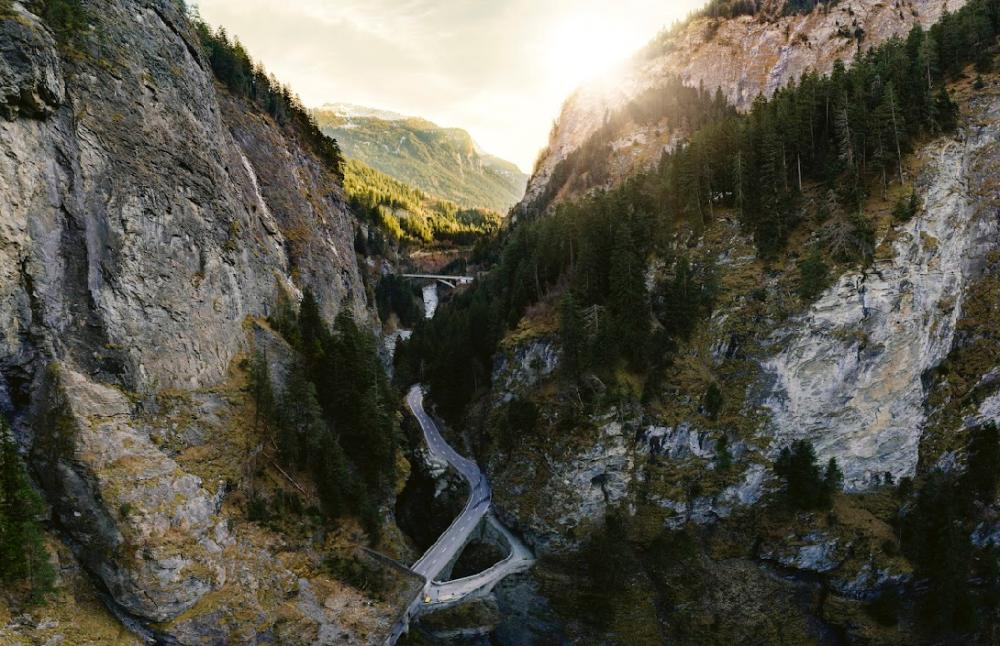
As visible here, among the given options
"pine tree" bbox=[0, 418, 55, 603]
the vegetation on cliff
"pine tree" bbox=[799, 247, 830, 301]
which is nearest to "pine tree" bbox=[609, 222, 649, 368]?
"pine tree" bbox=[799, 247, 830, 301]

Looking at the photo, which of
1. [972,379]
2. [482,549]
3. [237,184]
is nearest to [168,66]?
[237,184]

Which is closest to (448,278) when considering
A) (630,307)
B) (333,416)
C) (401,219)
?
(401,219)

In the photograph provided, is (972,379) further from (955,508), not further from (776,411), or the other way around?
(776,411)

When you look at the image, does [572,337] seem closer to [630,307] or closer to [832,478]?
[630,307]

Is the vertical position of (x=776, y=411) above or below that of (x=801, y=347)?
below

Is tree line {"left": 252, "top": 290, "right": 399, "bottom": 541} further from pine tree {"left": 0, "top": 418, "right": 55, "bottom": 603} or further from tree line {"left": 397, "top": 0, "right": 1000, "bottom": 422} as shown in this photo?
tree line {"left": 397, "top": 0, "right": 1000, "bottom": 422}

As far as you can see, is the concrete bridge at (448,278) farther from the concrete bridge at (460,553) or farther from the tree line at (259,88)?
the concrete bridge at (460,553)
